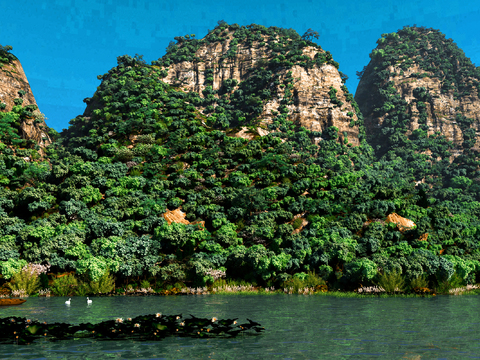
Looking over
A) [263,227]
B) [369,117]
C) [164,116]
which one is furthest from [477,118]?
[263,227]

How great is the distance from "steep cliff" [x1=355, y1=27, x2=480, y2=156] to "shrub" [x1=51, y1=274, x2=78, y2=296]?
115410 mm

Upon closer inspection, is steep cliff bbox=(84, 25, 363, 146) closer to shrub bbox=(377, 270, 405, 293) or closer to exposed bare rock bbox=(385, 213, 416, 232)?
exposed bare rock bbox=(385, 213, 416, 232)

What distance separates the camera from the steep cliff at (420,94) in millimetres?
129750

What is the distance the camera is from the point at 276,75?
122m

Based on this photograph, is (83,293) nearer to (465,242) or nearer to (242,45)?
(465,242)

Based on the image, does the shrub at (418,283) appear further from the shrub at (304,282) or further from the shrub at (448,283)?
the shrub at (304,282)

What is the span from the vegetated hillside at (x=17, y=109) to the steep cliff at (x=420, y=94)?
10399cm

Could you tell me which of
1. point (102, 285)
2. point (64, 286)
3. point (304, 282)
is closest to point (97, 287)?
point (102, 285)

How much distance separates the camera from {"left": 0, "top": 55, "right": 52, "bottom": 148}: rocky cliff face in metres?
74.2

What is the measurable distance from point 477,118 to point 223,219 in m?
127

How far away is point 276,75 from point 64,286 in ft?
334

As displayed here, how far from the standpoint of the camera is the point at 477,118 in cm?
13475

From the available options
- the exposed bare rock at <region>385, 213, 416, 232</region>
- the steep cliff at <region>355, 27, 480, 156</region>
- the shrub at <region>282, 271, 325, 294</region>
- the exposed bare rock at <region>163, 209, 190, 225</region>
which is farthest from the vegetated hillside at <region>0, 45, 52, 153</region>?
the steep cliff at <region>355, 27, 480, 156</region>

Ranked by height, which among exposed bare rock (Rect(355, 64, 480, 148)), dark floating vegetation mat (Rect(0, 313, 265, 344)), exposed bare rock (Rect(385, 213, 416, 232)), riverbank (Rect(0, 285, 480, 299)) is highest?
exposed bare rock (Rect(355, 64, 480, 148))
